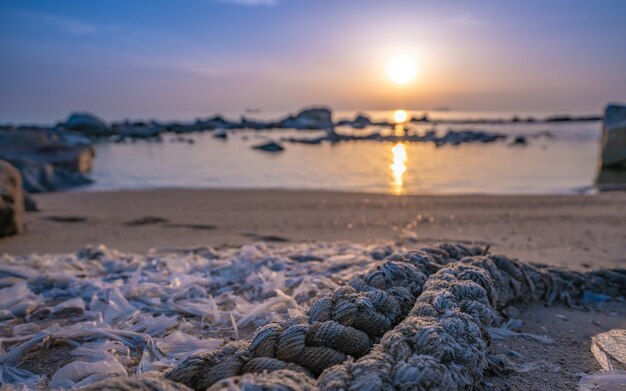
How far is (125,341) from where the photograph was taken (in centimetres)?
223

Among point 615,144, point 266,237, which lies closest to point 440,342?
point 266,237

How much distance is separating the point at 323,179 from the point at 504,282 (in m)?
10.3

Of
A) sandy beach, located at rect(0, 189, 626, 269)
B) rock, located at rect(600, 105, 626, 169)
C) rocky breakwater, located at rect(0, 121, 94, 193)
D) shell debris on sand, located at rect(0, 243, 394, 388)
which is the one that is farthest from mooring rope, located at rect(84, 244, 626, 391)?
rock, located at rect(600, 105, 626, 169)

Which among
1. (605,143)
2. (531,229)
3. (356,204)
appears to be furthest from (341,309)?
(605,143)

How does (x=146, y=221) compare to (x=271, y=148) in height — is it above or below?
below

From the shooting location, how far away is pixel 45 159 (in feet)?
42.7

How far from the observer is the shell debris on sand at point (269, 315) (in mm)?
1359

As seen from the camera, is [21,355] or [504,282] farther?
[504,282]

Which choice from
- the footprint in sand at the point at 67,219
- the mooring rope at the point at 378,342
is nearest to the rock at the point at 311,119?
the footprint in sand at the point at 67,219

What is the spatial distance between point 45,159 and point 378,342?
1380 centimetres

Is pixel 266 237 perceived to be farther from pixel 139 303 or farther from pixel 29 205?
pixel 29 205

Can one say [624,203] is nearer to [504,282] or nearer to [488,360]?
[504,282]

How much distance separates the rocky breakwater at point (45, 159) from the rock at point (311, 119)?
124 feet

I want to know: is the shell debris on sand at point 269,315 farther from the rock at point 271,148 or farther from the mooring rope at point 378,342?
the rock at point 271,148
